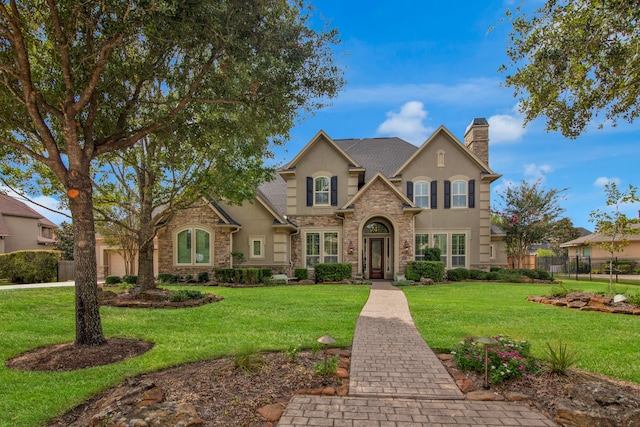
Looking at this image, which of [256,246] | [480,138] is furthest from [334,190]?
[480,138]

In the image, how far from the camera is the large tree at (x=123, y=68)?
5.84 meters

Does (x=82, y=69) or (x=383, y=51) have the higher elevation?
(x=383, y=51)

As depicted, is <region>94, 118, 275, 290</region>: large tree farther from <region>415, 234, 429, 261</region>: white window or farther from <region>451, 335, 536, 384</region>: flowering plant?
<region>415, 234, 429, 261</region>: white window

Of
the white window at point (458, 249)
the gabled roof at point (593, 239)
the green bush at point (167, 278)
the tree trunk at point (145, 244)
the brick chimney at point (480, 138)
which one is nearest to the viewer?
the tree trunk at point (145, 244)

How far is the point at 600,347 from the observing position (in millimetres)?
6312

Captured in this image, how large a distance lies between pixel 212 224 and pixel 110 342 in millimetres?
12692

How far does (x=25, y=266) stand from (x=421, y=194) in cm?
2253

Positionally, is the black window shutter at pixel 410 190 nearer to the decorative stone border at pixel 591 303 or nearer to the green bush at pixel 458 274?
the green bush at pixel 458 274

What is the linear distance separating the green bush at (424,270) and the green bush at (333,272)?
316cm

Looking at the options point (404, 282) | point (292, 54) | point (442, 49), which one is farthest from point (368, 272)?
point (292, 54)

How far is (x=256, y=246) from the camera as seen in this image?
65.2 ft

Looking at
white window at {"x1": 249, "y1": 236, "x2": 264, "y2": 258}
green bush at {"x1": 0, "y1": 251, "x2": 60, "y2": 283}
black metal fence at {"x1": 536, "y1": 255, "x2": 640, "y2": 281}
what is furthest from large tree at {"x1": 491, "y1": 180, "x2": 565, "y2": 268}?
green bush at {"x1": 0, "y1": 251, "x2": 60, "y2": 283}

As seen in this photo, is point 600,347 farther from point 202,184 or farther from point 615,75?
point 202,184

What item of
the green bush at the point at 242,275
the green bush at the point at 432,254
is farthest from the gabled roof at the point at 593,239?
the green bush at the point at 242,275
